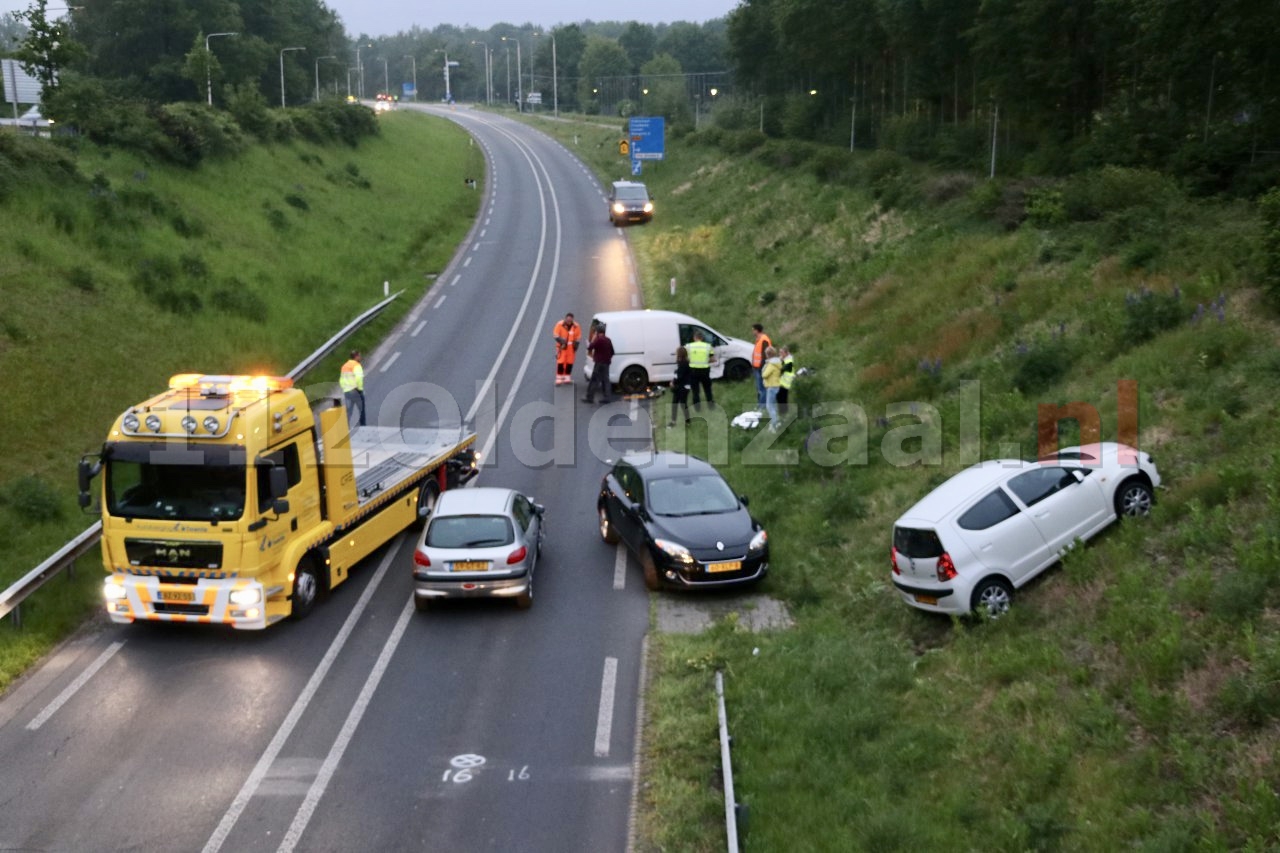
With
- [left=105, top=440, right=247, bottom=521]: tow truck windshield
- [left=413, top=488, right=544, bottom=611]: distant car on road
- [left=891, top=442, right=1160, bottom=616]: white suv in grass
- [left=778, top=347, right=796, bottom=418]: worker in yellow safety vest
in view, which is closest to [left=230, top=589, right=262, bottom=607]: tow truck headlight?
[left=105, top=440, right=247, bottom=521]: tow truck windshield

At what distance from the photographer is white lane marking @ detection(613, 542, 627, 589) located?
1624 cm

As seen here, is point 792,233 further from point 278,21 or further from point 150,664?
point 278,21

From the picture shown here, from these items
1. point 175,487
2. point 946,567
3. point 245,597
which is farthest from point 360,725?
point 946,567

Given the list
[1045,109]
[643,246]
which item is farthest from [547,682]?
[643,246]

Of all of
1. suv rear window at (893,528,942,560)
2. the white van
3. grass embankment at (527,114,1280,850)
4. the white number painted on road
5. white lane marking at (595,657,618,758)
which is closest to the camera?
grass embankment at (527,114,1280,850)

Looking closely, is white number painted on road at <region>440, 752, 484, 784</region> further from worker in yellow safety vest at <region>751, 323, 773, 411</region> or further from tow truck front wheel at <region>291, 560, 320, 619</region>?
worker in yellow safety vest at <region>751, 323, 773, 411</region>

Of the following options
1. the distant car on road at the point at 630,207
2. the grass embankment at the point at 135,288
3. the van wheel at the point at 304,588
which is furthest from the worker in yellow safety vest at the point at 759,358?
the distant car on road at the point at 630,207

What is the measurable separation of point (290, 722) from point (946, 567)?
7.56 metres

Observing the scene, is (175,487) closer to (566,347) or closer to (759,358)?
(759,358)

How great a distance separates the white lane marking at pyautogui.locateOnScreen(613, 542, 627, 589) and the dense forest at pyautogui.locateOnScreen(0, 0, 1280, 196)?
48.7ft

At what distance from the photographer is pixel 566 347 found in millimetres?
26984

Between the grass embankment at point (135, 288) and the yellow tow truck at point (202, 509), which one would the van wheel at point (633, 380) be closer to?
the grass embankment at point (135, 288)

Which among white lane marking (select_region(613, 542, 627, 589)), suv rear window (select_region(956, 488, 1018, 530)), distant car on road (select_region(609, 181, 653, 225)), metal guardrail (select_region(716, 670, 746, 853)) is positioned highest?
distant car on road (select_region(609, 181, 653, 225))

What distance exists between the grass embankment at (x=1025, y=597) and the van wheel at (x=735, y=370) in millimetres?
755
